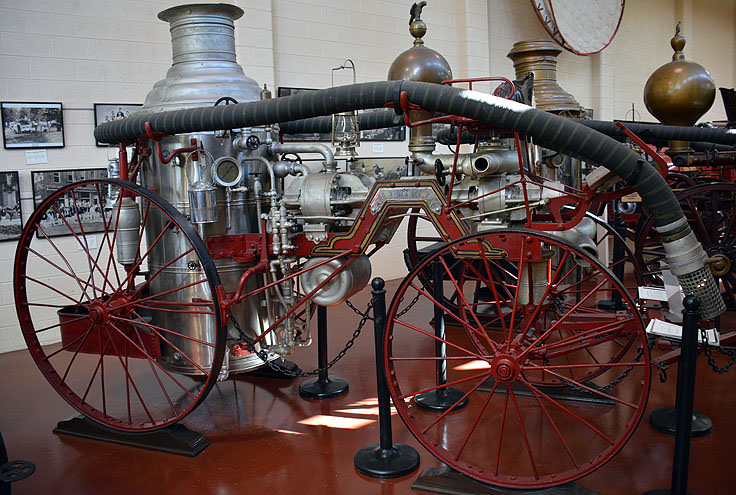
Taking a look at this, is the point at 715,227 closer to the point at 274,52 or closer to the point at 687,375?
the point at 687,375

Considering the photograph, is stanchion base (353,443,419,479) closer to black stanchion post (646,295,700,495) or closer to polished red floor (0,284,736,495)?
polished red floor (0,284,736,495)

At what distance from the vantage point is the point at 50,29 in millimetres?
5438

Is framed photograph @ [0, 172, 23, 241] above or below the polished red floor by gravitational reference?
above

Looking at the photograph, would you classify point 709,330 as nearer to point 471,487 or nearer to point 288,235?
point 471,487

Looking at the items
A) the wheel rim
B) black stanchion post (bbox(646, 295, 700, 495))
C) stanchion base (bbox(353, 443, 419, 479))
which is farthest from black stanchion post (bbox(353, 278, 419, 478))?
the wheel rim

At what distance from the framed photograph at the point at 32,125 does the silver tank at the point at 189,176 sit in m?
2.09

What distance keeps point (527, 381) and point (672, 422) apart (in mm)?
1219

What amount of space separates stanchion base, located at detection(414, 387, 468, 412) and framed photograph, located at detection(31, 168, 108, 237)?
10.1 ft

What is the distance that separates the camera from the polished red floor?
307cm

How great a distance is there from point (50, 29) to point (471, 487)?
192 inches

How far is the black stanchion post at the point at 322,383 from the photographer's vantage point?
13.7ft

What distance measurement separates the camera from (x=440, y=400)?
4.00 metres

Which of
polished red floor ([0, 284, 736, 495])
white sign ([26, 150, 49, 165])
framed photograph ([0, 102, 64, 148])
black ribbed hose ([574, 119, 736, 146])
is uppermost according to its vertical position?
framed photograph ([0, 102, 64, 148])

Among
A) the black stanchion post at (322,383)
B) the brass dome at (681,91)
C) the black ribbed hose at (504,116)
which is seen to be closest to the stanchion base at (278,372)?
the black stanchion post at (322,383)
